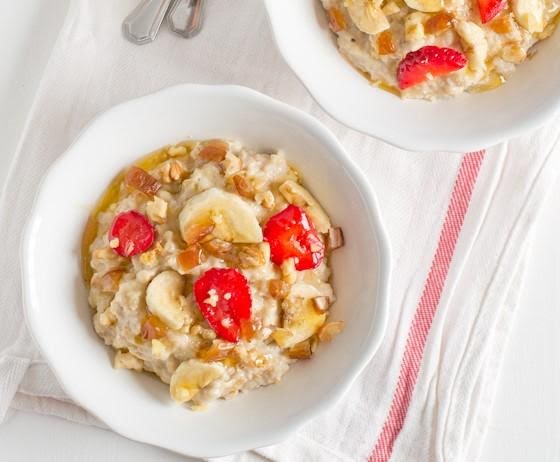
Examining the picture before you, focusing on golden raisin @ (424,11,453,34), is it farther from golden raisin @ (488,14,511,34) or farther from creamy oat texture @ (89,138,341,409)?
creamy oat texture @ (89,138,341,409)

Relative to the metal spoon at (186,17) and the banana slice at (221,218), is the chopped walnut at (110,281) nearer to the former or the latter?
the banana slice at (221,218)

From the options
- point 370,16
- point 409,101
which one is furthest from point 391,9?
point 409,101

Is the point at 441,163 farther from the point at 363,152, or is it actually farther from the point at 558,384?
the point at 558,384

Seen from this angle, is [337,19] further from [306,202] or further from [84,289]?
[84,289]

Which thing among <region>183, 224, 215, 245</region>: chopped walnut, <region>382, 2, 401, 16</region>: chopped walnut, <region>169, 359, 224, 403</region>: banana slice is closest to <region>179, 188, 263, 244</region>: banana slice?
<region>183, 224, 215, 245</region>: chopped walnut

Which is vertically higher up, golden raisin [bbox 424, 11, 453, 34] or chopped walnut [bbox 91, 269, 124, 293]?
golden raisin [bbox 424, 11, 453, 34]

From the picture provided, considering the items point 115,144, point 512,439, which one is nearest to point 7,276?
point 115,144

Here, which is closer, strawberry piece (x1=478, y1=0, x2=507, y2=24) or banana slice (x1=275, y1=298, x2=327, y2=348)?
banana slice (x1=275, y1=298, x2=327, y2=348)

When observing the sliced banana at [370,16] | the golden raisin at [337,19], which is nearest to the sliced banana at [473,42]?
the sliced banana at [370,16]
